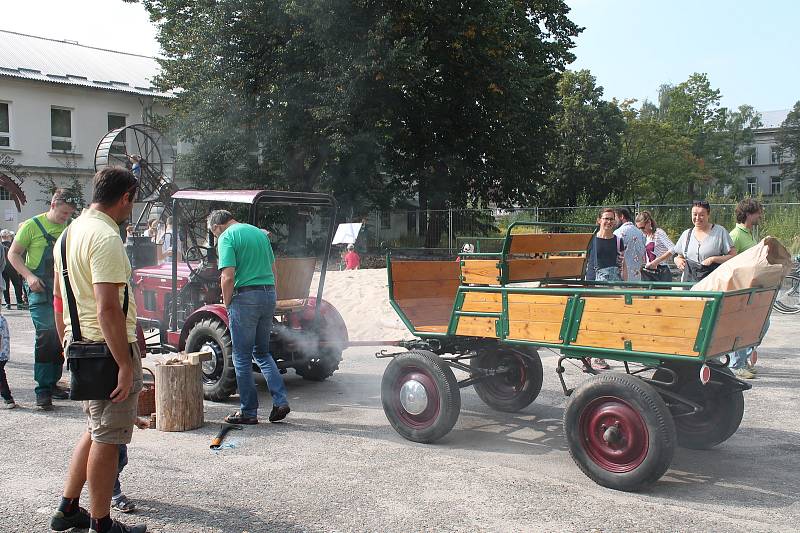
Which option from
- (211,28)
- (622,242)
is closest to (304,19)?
(211,28)

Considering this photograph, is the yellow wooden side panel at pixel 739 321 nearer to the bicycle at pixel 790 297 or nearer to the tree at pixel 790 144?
the bicycle at pixel 790 297

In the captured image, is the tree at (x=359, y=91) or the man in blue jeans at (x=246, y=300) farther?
the tree at (x=359, y=91)

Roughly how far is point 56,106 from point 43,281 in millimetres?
29546

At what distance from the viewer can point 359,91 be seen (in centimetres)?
2191

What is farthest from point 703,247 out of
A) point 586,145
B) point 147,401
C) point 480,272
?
point 586,145

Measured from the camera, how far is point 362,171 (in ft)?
81.7

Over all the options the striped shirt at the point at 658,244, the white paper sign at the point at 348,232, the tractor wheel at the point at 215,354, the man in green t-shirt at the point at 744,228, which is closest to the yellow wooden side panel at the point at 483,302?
the tractor wheel at the point at 215,354

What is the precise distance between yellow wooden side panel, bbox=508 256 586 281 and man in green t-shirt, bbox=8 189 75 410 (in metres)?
4.08

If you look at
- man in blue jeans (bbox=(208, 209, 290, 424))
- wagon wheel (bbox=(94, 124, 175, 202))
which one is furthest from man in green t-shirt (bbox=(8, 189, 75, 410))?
wagon wheel (bbox=(94, 124, 175, 202))

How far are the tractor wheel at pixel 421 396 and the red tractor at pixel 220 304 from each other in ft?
5.60

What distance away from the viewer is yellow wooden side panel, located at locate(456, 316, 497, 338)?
5.14 meters

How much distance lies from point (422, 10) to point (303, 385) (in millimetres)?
17935

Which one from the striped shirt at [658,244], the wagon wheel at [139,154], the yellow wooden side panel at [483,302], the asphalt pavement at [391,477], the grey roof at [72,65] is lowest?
→ the asphalt pavement at [391,477]

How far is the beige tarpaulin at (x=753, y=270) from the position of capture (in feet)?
14.6
